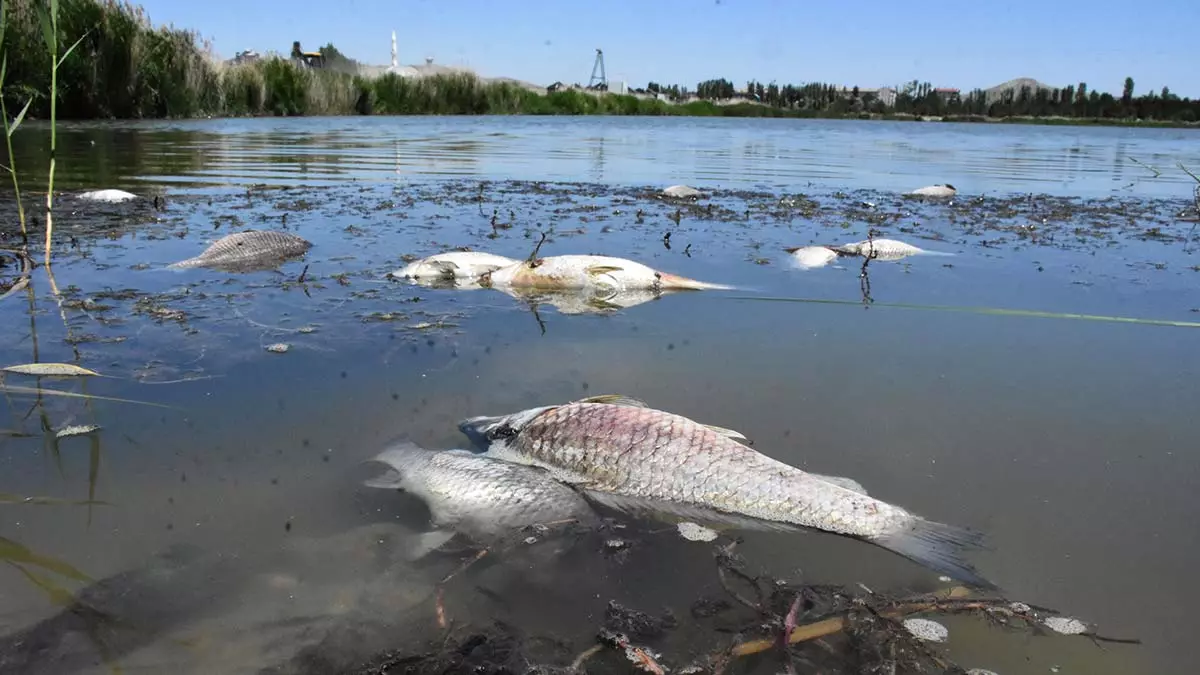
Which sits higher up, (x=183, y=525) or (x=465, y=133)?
(x=465, y=133)

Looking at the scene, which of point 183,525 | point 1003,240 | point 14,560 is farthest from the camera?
point 1003,240

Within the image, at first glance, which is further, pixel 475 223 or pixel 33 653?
pixel 475 223

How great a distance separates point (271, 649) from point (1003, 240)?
7810 millimetres

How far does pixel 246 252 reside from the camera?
629 centimetres

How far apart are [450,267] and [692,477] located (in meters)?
3.56

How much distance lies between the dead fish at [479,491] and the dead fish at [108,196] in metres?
8.08

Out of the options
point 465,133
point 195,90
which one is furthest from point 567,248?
point 195,90

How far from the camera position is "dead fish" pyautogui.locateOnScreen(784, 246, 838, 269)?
21.2 ft

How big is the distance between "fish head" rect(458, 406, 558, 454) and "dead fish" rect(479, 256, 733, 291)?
2.60 m

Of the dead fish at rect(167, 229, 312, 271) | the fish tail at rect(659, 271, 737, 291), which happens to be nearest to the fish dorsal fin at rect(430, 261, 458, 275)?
the dead fish at rect(167, 229, 312, 271)

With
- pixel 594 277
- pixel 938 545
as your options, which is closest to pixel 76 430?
pixel 938 545

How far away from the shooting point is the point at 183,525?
251 centimetres

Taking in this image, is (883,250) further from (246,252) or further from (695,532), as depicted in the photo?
(246,252)

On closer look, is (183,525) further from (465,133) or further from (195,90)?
(195,90)
